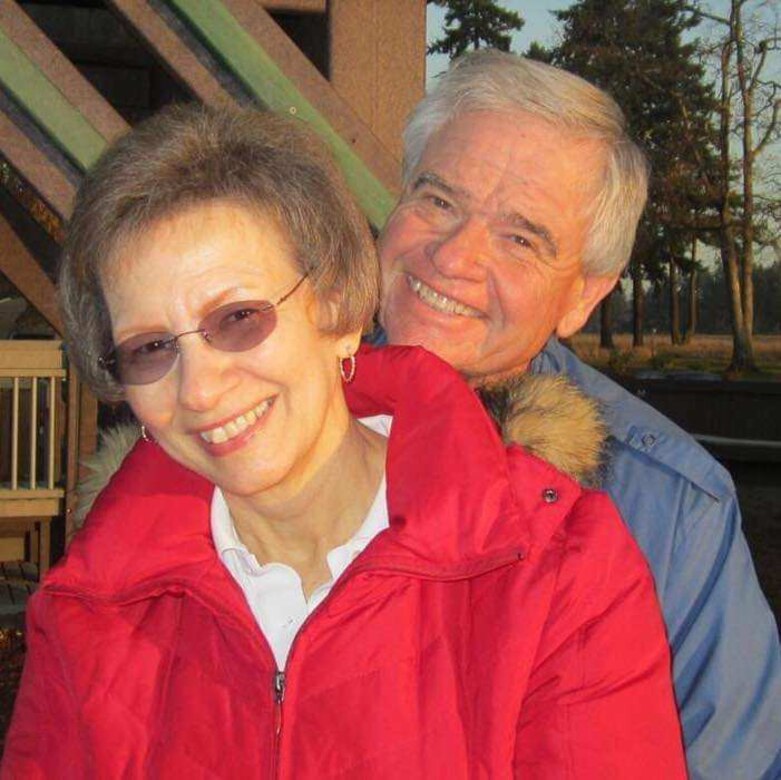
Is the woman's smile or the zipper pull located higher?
the woman's smile

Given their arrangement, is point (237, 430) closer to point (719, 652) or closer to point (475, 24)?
point (719, 652)

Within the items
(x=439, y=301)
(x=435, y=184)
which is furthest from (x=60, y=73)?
(x=439, y=301)

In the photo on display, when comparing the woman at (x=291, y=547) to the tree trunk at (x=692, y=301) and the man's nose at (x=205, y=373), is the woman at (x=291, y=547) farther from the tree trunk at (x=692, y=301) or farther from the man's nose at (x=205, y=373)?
the tree trunk at (x=692, y=301)

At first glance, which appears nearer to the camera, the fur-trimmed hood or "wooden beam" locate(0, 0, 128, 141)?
the fur-trimmed hood

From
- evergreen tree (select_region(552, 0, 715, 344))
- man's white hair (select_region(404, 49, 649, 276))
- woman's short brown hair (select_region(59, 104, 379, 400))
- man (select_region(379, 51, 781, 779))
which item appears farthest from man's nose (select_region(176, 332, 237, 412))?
evergreen tree (select_region(552, 0, 715, 344))

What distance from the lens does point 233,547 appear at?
2266 mm

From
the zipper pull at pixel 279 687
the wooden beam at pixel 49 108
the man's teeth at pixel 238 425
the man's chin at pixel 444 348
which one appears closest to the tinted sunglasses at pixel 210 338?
the man's teeth at pixel 238 425

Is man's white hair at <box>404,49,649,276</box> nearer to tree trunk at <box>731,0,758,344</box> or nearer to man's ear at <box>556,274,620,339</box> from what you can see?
man's ear at <box>556,274,620,339</box>

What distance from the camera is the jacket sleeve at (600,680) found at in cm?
180

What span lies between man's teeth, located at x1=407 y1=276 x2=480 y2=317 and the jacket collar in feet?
1.22

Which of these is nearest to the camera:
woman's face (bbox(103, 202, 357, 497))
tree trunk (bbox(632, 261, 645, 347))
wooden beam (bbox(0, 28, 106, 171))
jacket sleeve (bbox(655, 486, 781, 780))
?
woman's face (bbox(103, 202, 357, 497))

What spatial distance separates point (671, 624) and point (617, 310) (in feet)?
162

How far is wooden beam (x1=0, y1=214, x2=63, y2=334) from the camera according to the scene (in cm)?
677

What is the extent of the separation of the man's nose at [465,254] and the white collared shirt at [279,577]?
615mm
